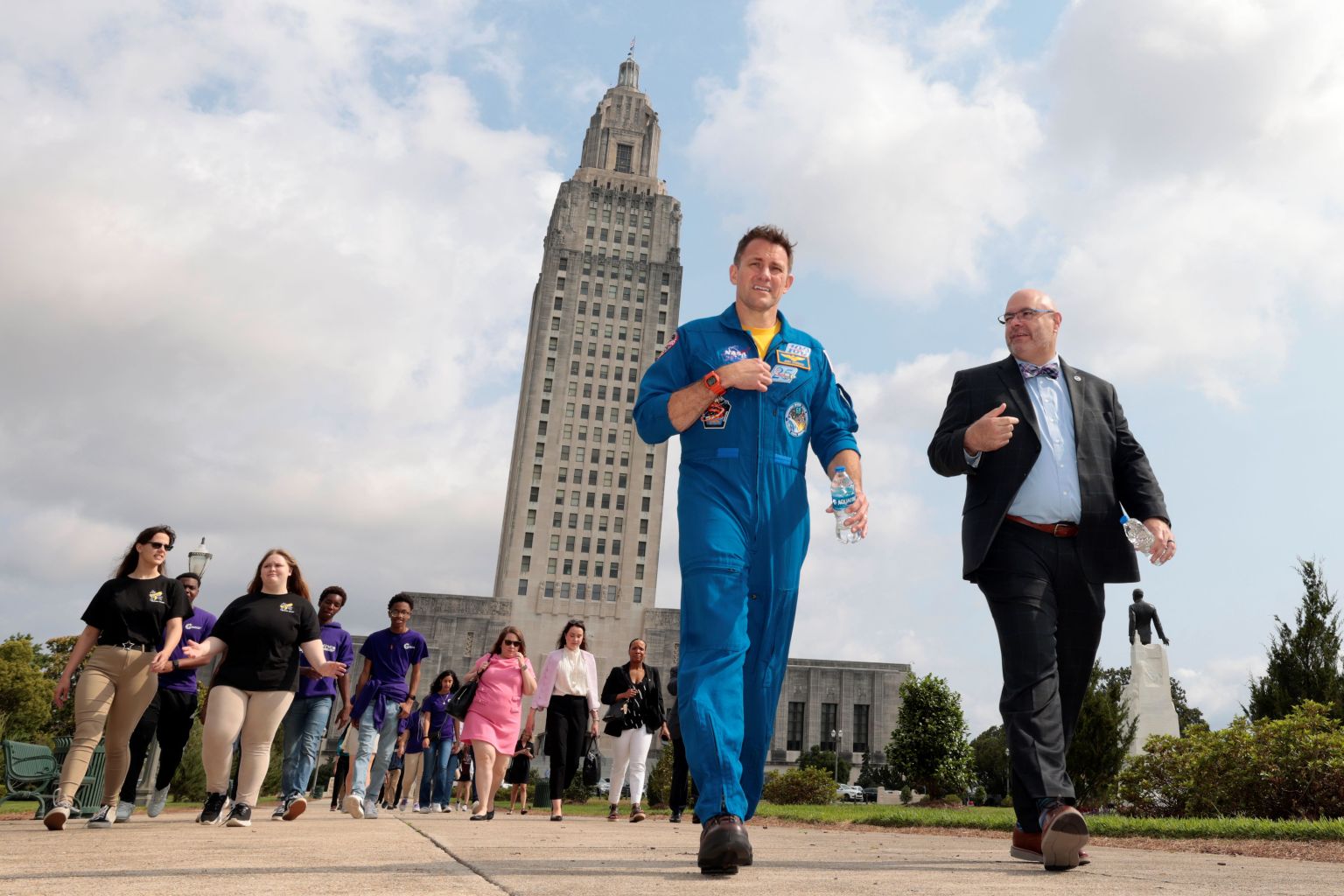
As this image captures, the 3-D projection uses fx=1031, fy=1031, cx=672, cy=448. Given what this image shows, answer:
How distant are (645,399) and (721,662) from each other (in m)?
1.12

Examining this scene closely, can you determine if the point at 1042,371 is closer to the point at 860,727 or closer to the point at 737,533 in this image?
the point at 737,533

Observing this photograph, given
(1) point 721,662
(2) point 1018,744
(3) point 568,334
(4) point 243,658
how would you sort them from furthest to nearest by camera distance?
(3) point 568,334
(4) point 243,658
(2) point 1018,744
(1) point 721,662

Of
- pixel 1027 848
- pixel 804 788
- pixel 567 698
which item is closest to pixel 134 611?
pixel 567 698

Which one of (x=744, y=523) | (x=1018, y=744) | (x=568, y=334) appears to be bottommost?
(x=1018, y=744)

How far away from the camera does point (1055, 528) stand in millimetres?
4387

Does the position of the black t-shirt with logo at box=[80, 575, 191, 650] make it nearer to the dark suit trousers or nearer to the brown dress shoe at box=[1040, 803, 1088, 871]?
the dark suit trousers

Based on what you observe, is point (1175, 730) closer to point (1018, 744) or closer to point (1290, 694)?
point (1290, 694)

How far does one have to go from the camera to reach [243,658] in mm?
6863

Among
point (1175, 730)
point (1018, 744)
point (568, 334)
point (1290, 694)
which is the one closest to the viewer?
point (1018, 744)

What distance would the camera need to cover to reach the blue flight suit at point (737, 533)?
139 inches

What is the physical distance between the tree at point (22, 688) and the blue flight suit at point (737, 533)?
128ft

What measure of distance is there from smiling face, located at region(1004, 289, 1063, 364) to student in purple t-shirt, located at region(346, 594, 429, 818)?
6.20 metres

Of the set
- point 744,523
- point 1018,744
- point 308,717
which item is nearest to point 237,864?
Result: point 744,523

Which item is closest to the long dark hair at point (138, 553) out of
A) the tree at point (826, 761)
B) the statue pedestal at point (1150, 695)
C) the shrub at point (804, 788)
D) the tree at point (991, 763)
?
the shrub at point (804, 788)
